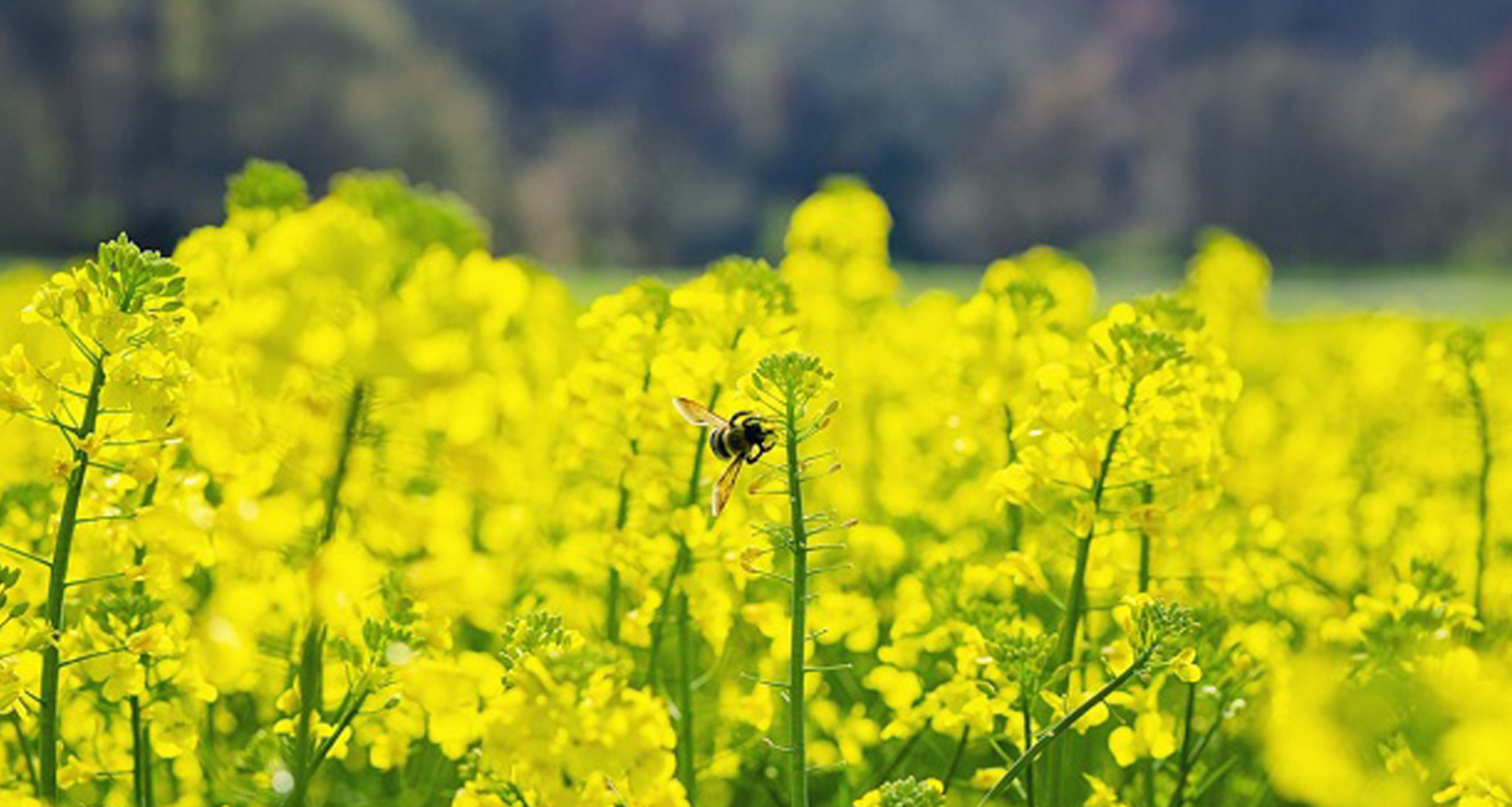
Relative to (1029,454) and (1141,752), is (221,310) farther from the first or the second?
(1141,752)

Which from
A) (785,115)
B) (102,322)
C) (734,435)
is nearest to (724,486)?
(734,435)

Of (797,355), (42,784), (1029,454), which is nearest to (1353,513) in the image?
(1029,454)

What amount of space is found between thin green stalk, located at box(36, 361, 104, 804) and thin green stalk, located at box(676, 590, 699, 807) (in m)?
0.85

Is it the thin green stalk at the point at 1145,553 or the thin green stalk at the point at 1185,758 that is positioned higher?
the thin green stalk at the point at 1145,553

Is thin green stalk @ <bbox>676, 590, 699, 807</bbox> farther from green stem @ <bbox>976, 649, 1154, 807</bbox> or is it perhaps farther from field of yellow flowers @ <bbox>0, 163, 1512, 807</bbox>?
green stem @ <bbox>976, 649, 1154, 807</bbox>

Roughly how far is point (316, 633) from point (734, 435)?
0.61 metres

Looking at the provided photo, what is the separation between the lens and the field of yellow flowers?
1.73 metres

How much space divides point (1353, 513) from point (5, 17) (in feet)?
110

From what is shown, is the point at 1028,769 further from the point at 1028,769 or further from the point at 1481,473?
the point at 1481,473

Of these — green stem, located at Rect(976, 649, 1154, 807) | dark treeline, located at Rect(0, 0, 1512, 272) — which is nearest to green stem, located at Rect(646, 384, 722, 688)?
green stem, located at Rect(976, 649, 1154, 807)

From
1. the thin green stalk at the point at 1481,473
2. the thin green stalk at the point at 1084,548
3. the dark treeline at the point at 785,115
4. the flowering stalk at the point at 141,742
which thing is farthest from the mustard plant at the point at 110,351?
the dark treeline at the point at 785,115

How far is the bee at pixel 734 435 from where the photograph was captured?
2.15 m

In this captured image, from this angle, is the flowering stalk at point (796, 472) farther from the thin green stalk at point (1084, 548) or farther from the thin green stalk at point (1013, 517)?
the thin green stalk at point (1013, 517)

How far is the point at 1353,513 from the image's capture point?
15.3ft
